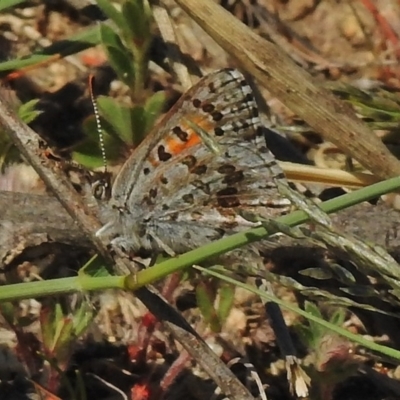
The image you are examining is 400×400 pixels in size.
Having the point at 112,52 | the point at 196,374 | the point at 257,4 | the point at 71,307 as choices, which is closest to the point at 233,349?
the point at 196,374

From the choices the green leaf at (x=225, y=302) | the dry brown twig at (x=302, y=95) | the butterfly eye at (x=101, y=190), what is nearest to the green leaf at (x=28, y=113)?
the butterfly eye at (x=101, y=190)

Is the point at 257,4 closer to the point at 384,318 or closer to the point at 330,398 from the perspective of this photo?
the point at 384,318

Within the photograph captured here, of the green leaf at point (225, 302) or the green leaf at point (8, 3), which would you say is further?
the green leaf at point (8, 3)

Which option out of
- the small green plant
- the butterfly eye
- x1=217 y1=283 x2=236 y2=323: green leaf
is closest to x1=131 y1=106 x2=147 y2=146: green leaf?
the small green plant

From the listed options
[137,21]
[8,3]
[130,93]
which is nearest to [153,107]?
[137,21]

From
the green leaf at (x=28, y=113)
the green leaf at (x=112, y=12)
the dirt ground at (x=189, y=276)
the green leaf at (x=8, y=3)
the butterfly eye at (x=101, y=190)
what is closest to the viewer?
the butterfly eye at (x=101, y=190)

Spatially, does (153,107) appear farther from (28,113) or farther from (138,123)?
(28,113)

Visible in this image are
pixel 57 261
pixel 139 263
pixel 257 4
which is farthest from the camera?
pixel 257 4

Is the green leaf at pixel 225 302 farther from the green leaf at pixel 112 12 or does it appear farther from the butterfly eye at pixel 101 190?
the green leaf at pixel 112 12
